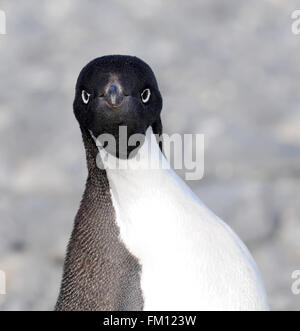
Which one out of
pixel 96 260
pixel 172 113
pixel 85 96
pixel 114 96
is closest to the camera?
pixel 114 96

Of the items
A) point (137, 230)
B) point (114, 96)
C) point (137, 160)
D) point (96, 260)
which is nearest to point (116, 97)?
point (114, 96)

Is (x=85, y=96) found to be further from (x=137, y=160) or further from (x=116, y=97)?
(x=137, y=160)

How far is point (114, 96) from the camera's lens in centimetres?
275

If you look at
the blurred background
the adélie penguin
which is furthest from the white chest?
the blurred background

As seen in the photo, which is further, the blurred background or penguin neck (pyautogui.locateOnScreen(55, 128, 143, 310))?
the blurred background

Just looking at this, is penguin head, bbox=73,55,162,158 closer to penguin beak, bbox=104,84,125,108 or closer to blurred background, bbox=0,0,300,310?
penguin beak, bbox=104,84,125,108

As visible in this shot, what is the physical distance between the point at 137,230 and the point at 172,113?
483 cm

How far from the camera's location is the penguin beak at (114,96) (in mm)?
2752

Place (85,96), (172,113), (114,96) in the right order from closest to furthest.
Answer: (114,96) → (85,96) → (172,113)

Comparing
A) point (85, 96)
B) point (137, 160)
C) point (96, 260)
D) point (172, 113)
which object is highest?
point (172, 113)

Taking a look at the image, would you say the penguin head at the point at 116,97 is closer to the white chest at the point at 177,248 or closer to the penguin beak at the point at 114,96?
the penguin beak at the point at 114,96

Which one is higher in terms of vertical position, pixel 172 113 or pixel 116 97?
pixel 172 113

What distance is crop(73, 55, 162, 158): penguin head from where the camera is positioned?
2.78 metres

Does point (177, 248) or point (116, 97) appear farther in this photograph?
point (177, 248)
